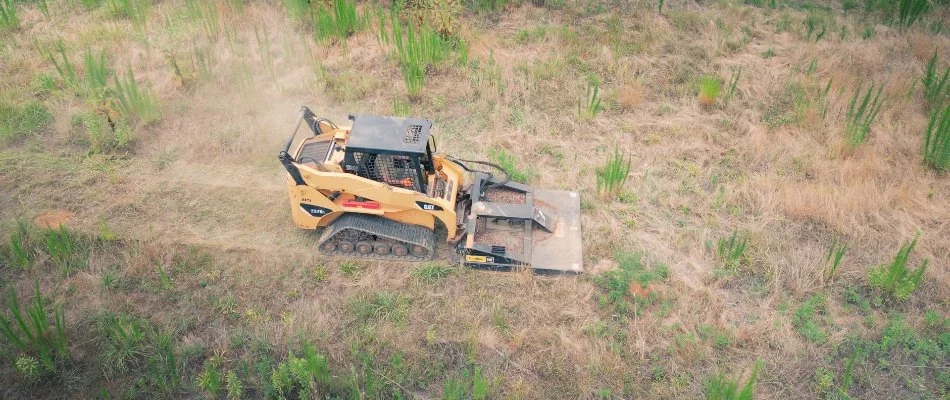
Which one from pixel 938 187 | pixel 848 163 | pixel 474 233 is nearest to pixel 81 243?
pixel 474 233

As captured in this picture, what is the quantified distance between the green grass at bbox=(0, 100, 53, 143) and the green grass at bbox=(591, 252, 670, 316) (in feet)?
24.1

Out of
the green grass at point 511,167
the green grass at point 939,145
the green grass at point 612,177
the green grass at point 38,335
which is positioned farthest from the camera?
the green grass at point 511,167

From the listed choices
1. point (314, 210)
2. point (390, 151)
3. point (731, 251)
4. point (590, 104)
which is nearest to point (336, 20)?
point (590, 104)

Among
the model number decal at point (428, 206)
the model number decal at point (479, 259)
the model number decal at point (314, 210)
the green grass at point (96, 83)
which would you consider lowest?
the model number decal at point (479, 259)

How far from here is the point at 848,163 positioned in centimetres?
771

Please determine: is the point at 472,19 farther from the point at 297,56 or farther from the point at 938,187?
the point at 938,187

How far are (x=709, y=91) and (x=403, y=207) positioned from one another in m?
4.82

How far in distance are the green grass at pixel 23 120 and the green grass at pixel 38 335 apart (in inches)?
143

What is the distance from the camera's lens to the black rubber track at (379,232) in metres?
6.34

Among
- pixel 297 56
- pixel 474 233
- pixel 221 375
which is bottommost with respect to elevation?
pixel 221 375

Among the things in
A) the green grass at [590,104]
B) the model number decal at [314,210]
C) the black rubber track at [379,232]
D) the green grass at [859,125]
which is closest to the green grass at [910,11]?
the green grass at [859,125]

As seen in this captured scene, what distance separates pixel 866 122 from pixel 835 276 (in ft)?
8.45

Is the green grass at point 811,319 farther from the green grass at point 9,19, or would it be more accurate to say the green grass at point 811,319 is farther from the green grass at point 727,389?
the green grass at point 9,19

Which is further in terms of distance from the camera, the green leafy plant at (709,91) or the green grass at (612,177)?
the green leafy plant at (709,91)
